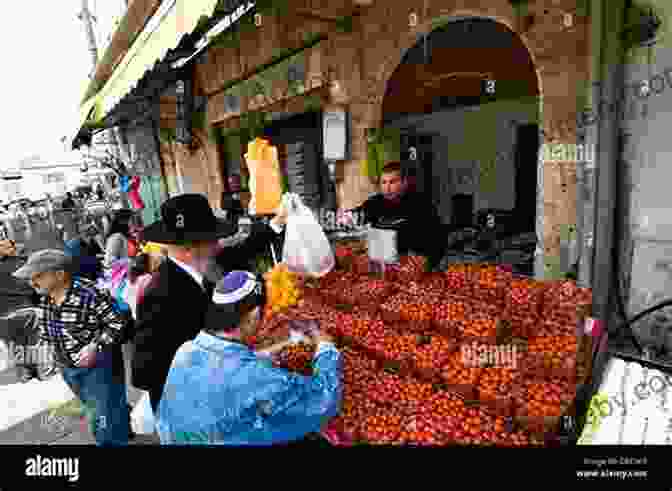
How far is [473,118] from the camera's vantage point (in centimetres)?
859

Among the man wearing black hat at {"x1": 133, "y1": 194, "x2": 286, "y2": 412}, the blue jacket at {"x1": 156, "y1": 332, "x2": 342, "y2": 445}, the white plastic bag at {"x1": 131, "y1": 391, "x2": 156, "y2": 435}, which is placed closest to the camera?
the blue jacket at {"x1": 156, "y1": 332, "x2": 342, "y2": 445}

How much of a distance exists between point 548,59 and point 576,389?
125 inches

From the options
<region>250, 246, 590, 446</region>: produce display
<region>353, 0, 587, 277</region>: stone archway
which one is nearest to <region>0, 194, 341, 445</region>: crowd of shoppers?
<region>250, 246, 590, 446</region>: produce display

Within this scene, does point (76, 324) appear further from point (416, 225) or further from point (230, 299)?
point (416, 225)

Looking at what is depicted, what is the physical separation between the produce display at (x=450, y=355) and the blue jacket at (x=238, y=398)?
0.70 ft

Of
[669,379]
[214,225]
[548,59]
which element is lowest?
[669,379]

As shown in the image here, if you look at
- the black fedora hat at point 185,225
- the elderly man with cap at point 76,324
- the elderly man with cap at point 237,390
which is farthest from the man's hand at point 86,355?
the elderly man with cap at point 237,390

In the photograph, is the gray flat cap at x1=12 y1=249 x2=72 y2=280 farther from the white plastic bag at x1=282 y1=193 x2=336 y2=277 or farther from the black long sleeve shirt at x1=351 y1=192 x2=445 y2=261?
the black long sleeve shirt at x1=351 y1=192 x2=445 y2=261

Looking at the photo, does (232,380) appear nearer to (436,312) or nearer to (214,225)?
(214,225)

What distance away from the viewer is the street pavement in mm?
3266

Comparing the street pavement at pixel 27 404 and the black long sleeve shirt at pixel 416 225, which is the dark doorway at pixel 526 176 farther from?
the street pavement at pixel 27 404

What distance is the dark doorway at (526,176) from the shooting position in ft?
25.4

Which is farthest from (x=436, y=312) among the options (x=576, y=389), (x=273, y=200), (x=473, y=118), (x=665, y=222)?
(x=473, y=118)

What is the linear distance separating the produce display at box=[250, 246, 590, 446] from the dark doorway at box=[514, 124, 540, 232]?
637 cm
